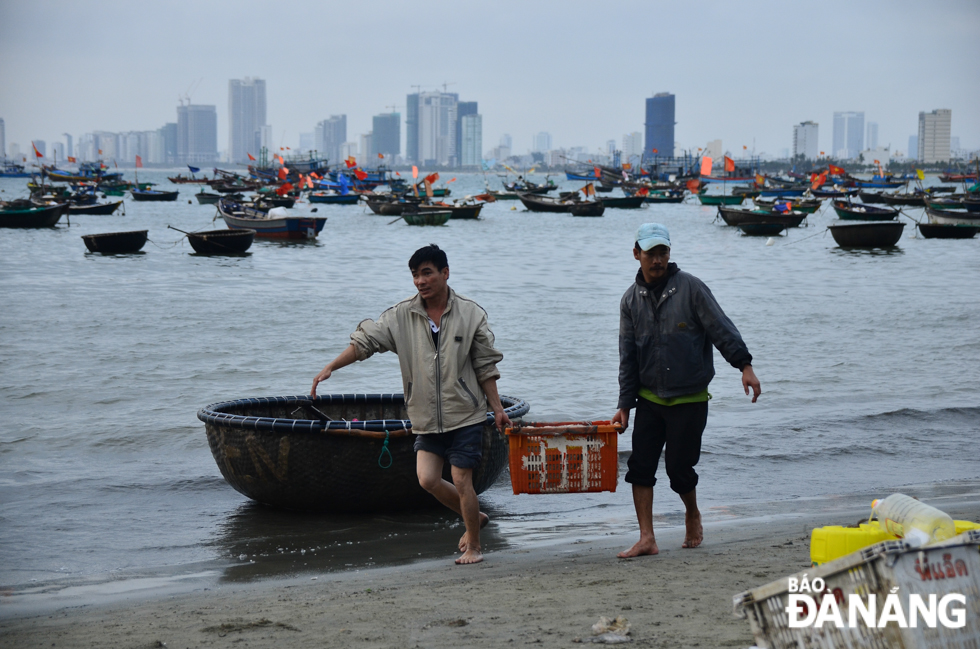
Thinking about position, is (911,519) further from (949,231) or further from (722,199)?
(722,199)

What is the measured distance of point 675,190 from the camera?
87.6 m

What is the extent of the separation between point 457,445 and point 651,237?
1.38 m

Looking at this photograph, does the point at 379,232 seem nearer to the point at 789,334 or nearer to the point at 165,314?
the point at 165,314

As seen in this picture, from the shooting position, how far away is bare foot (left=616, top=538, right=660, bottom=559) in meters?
4.82

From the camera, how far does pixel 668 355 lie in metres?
4.51

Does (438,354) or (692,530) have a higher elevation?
(438,354)

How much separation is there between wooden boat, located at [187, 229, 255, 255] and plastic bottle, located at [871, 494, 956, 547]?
1226 inches

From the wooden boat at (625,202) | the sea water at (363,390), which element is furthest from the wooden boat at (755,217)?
the wooden boat at (625,202)

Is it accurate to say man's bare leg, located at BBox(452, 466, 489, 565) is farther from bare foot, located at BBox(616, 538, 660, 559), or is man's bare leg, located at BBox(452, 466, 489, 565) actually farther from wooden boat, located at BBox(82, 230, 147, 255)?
wooden boat, located at BBox(82, 230, 147, 255)

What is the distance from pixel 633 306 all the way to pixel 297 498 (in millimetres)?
2800

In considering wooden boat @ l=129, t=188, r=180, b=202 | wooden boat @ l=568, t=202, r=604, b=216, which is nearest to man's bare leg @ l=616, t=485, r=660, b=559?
wooden boat @ l=568, t=202, r=604, b=216

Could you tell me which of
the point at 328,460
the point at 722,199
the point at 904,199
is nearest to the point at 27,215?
the point at 328,460

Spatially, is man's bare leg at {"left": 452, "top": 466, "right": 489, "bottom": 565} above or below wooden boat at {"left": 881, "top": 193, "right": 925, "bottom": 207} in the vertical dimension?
below

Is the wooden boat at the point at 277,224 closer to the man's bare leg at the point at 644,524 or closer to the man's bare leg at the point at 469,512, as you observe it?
the man's bare leg at the point at 469,512
